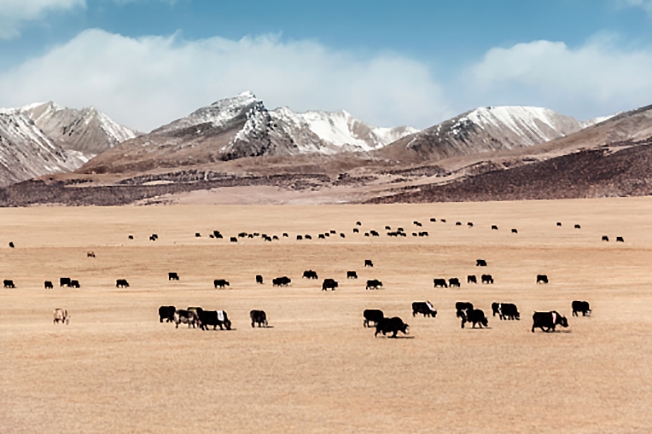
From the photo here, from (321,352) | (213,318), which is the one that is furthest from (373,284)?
(321,352)

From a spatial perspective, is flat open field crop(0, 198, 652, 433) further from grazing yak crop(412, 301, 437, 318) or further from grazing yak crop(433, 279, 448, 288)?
grazing yak crop(433, 279, 448, 288)

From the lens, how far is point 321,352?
81.7 feet

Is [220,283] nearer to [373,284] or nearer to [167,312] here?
[373,284]

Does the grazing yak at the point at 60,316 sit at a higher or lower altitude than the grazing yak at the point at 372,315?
higher

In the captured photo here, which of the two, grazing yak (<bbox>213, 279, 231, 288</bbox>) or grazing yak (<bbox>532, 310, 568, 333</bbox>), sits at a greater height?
grazing yak (<bbox>213, 279, 231, 288</bbox>)

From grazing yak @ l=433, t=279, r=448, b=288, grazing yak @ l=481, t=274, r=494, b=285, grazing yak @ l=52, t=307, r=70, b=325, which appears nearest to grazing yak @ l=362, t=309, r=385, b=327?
grazing yak @ l=52, t=307, r=70, b=325

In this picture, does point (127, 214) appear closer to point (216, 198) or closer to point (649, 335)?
point (216, 198)

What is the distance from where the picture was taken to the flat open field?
58.3 ft

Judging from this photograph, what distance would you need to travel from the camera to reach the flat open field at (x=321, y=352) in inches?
700

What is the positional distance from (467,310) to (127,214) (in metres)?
99.5

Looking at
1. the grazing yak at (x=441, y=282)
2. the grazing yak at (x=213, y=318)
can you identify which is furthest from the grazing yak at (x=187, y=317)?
the grazing yak at (x=441, y=282)

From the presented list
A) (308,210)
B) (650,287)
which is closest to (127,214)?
(308,210)

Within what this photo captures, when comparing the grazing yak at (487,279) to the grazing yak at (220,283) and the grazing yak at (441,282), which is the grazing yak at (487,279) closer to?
the grazing yak at (441,282)

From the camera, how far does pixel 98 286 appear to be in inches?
2000
